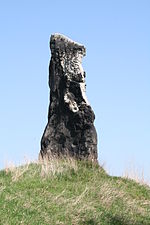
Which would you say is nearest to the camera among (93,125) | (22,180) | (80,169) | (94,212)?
(94,212)

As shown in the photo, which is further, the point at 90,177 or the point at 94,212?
the point at 90,177

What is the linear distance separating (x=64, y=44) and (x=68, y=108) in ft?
8.53

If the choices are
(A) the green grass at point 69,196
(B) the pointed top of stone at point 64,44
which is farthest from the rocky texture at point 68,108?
(A) the green grass at point 69,196

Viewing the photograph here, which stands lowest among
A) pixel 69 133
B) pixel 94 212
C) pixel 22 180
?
pixel 94 212

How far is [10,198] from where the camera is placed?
13102 millimetres

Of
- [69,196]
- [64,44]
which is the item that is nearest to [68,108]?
[64,44]

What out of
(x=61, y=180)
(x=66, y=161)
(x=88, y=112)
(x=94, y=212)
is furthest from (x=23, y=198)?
(x=88, y=112)

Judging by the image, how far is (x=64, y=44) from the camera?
821 inches

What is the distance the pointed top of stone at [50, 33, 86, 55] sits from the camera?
20.8 m

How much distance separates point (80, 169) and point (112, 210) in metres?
3.74

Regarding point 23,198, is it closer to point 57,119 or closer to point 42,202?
point 42,202

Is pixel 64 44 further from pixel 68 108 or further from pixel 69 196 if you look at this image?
pixel 69 196

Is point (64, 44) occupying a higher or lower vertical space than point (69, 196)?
higher

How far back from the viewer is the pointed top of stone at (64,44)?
20.8m
